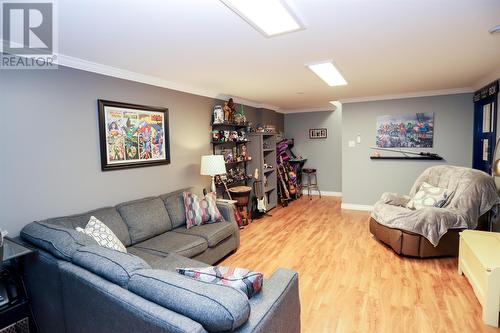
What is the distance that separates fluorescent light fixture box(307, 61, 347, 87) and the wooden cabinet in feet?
5.95

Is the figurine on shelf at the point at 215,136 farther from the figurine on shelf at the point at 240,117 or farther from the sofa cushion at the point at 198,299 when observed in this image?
the sofa cushion at the point at 198,299

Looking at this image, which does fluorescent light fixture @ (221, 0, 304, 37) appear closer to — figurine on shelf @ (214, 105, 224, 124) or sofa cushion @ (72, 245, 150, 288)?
sofa cushion @ (72, 245, 150, 288)

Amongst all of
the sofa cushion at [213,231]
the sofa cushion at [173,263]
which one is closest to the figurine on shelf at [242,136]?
the sofa cushion at [213,231]

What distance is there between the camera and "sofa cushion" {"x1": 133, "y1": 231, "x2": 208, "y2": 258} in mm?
2656

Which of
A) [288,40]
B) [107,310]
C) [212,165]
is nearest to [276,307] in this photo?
[107,310]

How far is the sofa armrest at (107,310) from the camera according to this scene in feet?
3.69

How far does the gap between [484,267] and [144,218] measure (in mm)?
3103

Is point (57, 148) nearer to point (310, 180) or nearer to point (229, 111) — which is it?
point (229, 111)

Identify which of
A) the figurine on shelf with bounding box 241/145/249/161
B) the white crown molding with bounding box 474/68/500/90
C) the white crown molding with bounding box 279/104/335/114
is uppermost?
the white crown molding with bounding box 279/104/335/114

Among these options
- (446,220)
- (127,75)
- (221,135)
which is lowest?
(446,220)

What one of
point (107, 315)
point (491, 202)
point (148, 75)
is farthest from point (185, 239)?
point (491, 202)

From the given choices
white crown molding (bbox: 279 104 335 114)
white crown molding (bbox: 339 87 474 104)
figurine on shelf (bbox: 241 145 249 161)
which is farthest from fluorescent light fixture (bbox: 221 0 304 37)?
white crown molding (bbox: 279 104 335 114)

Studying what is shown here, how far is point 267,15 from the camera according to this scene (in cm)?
184

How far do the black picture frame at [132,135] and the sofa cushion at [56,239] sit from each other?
3.05 ft
